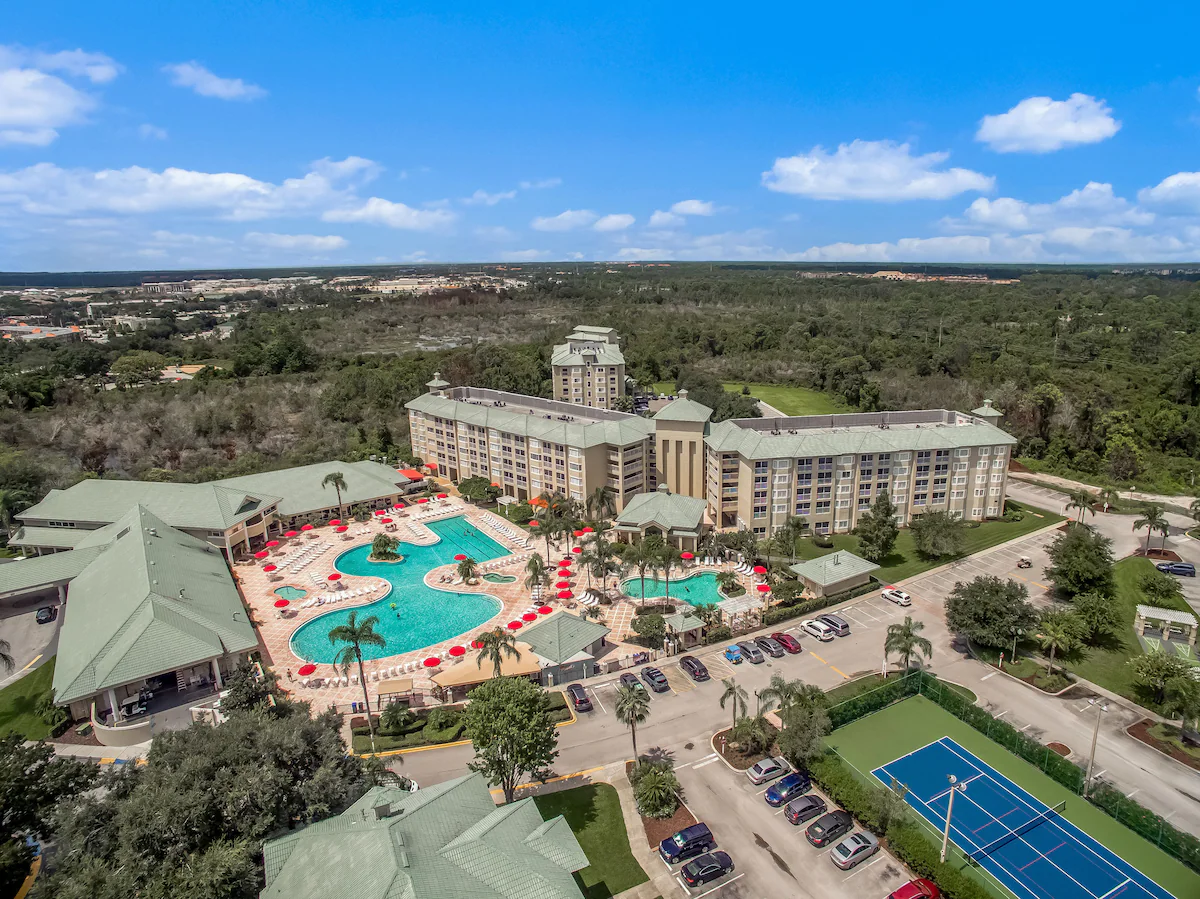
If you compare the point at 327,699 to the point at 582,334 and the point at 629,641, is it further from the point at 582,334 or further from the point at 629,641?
the point at 582,334

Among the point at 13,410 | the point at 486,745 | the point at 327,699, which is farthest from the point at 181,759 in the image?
the point at 13,410

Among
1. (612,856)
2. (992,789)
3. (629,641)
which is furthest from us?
(629,641)

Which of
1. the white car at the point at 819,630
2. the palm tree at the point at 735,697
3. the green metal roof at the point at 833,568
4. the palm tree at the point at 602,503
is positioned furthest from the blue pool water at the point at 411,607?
the green metal roof at the point at 833,568

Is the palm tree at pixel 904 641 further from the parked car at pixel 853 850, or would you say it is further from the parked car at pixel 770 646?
the parked car at pixel 853 850

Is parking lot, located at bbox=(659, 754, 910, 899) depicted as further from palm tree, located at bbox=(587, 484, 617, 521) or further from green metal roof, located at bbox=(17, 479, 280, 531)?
green metal roof, located at bbox=(17, 479, 280, 531)

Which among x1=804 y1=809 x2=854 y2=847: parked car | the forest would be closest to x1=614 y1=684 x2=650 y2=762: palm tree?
x1=804 y1=809 x2=854 y2=847: parked car
